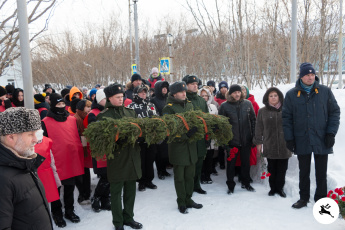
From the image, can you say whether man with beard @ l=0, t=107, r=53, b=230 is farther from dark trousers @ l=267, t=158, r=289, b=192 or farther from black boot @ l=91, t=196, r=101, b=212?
dark trousers @ l=267, t=158, r=289, b=192

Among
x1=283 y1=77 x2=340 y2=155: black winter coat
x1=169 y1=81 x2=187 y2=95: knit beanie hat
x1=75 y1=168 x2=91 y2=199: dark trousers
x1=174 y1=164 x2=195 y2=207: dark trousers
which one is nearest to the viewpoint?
x1=283 y1=77 x2=340 y2=155: black winter coat

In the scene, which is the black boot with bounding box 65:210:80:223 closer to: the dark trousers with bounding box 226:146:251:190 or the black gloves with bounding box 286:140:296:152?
the dark trousers with bounding box 226:146:251:190

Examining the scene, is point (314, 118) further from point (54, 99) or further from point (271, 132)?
point (54, 99)

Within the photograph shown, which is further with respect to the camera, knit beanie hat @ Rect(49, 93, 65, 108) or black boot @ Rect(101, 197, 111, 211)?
black boot @ Rect(101, 197, 111, 211)

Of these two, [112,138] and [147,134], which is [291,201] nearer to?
[147,134]

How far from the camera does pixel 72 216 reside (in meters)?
4.45

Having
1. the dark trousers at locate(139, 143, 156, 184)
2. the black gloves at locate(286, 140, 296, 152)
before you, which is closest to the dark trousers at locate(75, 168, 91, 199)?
the dark trousers at locate(139, 143, 156, 184)

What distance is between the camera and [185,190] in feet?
15.4

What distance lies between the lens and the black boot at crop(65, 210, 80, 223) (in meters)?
4.41

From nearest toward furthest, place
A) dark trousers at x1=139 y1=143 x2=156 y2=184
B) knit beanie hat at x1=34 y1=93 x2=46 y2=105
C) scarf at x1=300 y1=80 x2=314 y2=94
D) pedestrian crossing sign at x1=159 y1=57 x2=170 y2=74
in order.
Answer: scarf at x1=300 y1=80 x2=314 y2=94
dark trousers at x1=139 y1=143 x2=156 y2=184
knit beanie hat at x1=34 y1=93 x2=46 y2=105
pedestrian crossing sign at x1=159 y1=57 x2=170 y2=74

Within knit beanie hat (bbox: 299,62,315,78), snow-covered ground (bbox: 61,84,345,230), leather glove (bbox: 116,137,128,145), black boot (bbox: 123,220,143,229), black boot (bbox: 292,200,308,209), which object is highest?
knit beanie hat (bbox: 299,62,315,78)

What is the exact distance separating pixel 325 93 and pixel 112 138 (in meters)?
3.23

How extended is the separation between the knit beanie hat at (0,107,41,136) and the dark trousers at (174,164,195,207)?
282cm

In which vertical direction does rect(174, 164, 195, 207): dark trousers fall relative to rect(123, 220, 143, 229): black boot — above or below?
above
